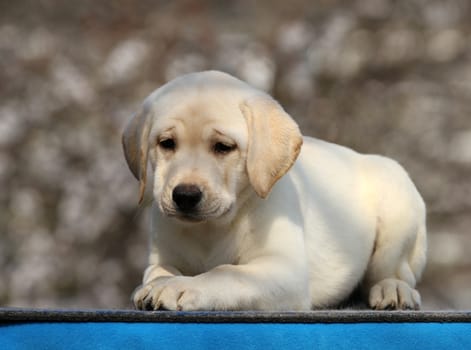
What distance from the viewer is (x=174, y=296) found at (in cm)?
321

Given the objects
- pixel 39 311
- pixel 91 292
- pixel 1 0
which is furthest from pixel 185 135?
pixel 1 0

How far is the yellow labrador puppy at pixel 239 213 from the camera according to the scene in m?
3.46

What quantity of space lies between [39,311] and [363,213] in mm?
2214

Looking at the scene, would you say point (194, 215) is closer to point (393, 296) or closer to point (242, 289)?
point (242, 289)

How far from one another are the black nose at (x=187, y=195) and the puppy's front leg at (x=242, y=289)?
0.27m

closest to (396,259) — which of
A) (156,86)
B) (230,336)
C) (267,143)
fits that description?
(267,143)

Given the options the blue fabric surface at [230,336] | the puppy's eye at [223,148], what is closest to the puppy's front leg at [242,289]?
the blue fabric surface at [230,336]

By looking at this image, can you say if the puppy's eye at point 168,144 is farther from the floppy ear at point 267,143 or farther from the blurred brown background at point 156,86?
the blurred brown background at point 156,86

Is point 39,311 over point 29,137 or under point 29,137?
under

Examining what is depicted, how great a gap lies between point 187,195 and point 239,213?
482mm

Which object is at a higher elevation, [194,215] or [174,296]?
[194,215]

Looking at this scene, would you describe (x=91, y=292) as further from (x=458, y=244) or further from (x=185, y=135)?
(x=185, y=135)

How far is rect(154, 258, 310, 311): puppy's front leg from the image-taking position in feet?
10.6

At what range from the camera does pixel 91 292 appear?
9984 millimetres
